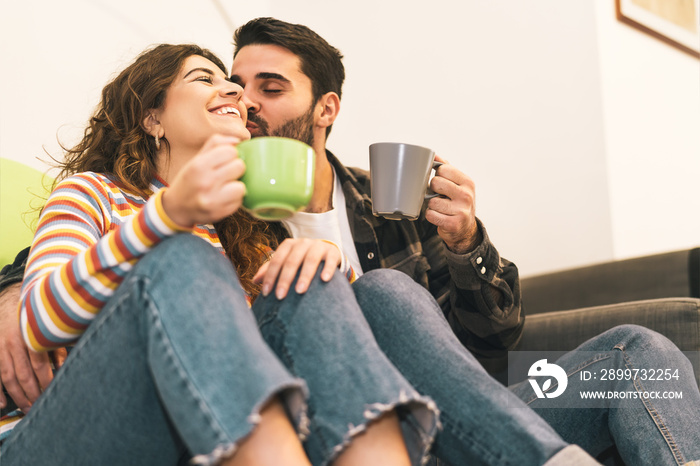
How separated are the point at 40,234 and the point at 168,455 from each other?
34 centimetres

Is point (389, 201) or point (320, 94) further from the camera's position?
point (320, 94)

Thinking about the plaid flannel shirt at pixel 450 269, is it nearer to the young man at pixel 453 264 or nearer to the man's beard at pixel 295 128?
the young man at pixel 453 264

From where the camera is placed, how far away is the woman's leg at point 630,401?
87cm

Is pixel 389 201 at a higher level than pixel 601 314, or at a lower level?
higher

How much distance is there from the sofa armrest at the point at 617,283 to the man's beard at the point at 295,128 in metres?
0.75

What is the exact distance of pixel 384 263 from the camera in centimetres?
147

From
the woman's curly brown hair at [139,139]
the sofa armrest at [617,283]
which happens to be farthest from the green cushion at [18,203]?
the sofa armrest at [617,283]

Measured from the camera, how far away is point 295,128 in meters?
1.64

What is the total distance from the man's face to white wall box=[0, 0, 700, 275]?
34 centimetres

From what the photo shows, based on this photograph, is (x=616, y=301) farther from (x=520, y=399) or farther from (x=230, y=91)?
(x=230, y=91)

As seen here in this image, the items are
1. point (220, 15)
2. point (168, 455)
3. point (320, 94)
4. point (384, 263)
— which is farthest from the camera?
point (220, 15)

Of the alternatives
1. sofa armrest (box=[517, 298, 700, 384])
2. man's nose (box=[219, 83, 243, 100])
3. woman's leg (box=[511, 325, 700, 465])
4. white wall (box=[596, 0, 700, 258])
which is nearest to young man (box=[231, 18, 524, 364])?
sofa armrest (box=[517, 298, 700, 384])

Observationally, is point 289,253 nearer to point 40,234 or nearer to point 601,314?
point 40,234

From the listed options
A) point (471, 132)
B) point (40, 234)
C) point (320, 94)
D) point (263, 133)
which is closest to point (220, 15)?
point (320, 94)
